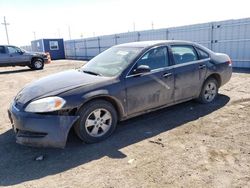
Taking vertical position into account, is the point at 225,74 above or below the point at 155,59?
below

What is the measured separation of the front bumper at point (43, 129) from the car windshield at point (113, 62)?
4.02 feet

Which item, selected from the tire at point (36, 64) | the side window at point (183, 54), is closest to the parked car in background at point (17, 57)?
the tire at point (36, 64)

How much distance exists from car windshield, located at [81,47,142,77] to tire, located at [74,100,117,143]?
0.64 metres

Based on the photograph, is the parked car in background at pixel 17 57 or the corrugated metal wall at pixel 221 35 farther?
the parked car in background at pixel 17 57

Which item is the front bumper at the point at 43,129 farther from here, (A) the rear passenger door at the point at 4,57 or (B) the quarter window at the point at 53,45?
(B) the quarter window at the point at 53,45

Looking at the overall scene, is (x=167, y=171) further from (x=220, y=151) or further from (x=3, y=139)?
(x=3, y=139)

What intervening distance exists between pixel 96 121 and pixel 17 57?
553 inches

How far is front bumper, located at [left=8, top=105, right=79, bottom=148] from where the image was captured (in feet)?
11.5

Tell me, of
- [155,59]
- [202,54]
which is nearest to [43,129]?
[155,59]

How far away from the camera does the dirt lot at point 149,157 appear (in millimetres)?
2996

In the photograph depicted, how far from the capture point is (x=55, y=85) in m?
4.04

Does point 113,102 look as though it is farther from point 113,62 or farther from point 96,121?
point 113,62

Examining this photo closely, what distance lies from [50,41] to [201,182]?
30.3 metres

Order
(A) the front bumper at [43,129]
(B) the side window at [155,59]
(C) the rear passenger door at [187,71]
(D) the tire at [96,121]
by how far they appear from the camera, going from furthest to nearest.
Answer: (C) the rear passenger door at [187,71]
(B) the side window at [155,59]
(D) the tire at [96,121]
(A) the front bumper at [43,129]
